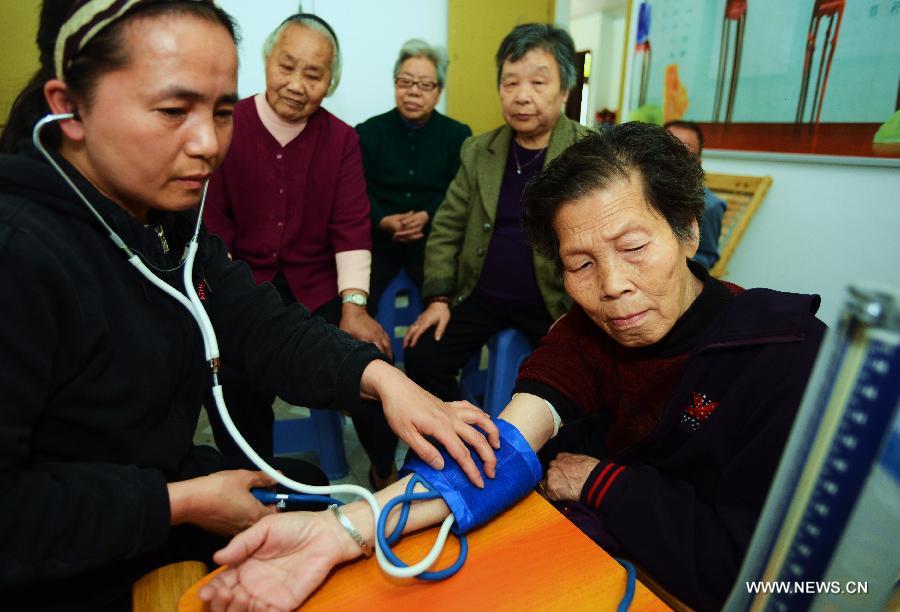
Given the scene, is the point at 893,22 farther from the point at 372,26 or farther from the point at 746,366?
the point at 372,26

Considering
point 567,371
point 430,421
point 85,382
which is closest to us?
point 85,382

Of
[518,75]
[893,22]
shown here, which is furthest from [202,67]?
[893,22]

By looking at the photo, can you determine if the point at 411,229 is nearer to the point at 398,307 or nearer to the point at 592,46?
the point at 398,307

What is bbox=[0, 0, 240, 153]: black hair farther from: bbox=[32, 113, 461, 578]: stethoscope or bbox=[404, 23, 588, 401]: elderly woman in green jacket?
bbox=[404, 23, 588, 401]: elderly woman in green jacket

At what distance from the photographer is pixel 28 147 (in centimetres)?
74

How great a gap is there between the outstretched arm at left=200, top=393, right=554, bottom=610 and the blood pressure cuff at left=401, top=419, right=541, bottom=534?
0.07ft

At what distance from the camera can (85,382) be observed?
740mm

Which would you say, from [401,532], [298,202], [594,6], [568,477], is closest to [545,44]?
[298,202]

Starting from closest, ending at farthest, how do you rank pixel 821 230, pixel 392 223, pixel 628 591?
pixel 628 591, pixel 392 223, pixel 821 230

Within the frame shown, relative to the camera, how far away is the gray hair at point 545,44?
6.84ft

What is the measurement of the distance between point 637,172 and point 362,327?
1.22 meters

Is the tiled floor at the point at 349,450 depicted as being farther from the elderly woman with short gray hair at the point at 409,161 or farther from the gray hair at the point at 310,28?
the gray hair at the point at 310,28

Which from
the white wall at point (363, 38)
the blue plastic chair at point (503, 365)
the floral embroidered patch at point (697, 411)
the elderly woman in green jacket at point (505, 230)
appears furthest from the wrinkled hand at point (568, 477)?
the white wall at point (363, 38)

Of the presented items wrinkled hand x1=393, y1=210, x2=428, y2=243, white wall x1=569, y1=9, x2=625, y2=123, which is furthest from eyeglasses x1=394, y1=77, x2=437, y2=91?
white wall x1=569, y1=9, x2=625, y2=123
